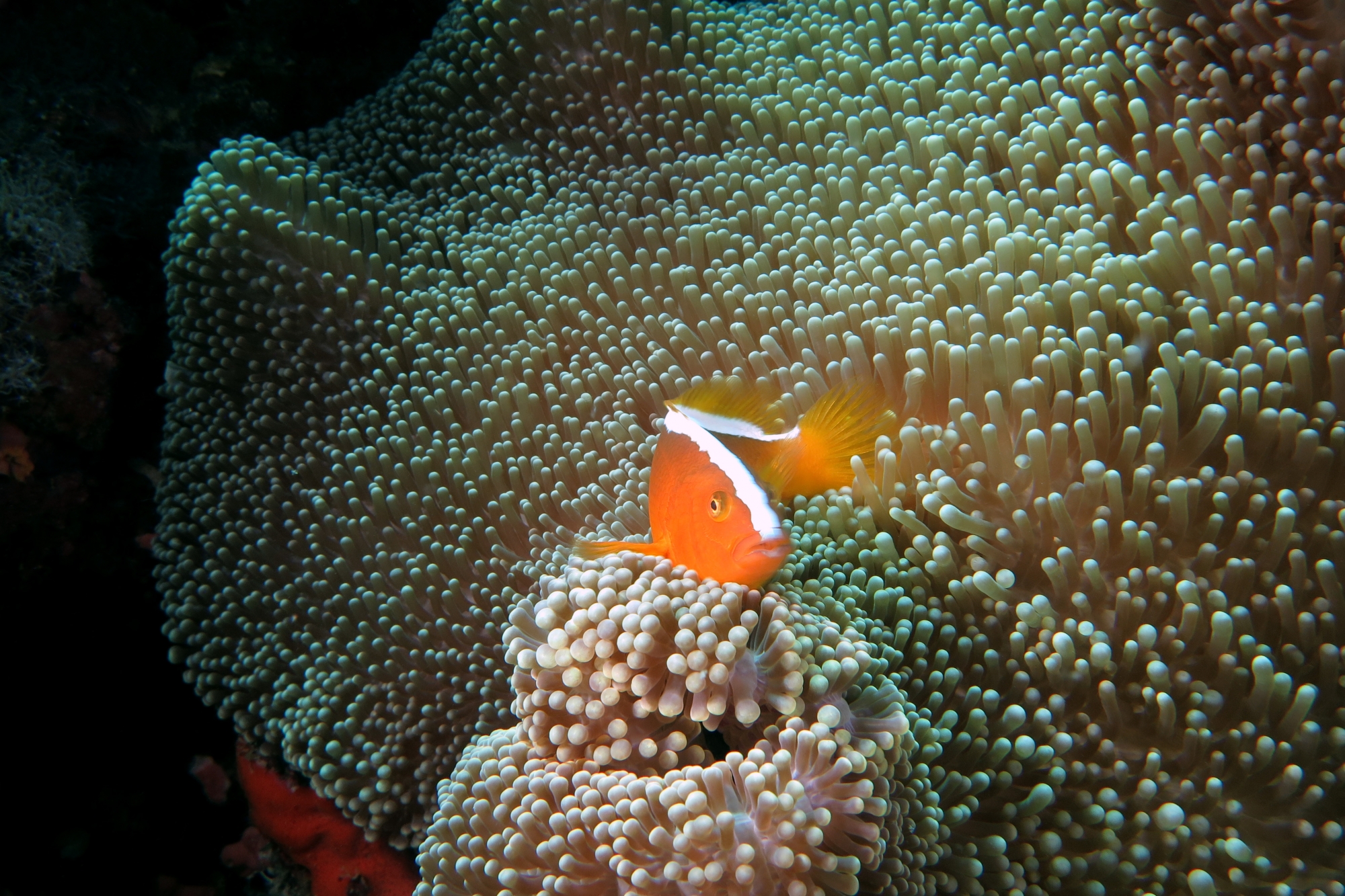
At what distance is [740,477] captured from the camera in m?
1.20

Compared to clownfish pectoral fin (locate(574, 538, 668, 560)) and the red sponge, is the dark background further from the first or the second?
clownfish pectoral fin (locate(574, 538, 668, 560))

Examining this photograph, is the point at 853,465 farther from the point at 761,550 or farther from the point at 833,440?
the point at 761,550

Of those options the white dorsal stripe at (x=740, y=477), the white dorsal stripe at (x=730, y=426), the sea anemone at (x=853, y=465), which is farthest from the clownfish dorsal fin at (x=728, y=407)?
the sea anemone at (x=853, y=465)

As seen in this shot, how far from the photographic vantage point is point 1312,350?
1.47 meters

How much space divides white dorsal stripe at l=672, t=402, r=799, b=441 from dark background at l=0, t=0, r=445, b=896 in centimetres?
263

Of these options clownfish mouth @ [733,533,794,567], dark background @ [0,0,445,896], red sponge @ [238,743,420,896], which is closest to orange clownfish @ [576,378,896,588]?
clownfish mouth @ [733,533,794,567]

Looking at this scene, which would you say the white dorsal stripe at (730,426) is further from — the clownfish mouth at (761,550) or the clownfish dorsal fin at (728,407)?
the clownfish mouth at (761,550)

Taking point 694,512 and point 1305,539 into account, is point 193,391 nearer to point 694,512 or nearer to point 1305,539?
point 694,512

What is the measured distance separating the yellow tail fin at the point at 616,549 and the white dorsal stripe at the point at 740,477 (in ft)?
0.71

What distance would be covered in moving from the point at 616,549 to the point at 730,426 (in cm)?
33

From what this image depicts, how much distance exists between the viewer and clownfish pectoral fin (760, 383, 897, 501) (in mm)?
1495

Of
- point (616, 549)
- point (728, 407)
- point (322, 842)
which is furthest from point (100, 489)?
point (728, 407)

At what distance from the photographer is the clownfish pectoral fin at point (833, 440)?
150cm

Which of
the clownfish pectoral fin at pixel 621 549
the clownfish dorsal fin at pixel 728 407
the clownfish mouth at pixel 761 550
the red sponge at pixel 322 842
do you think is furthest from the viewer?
the red sponge at pixel 322 842
